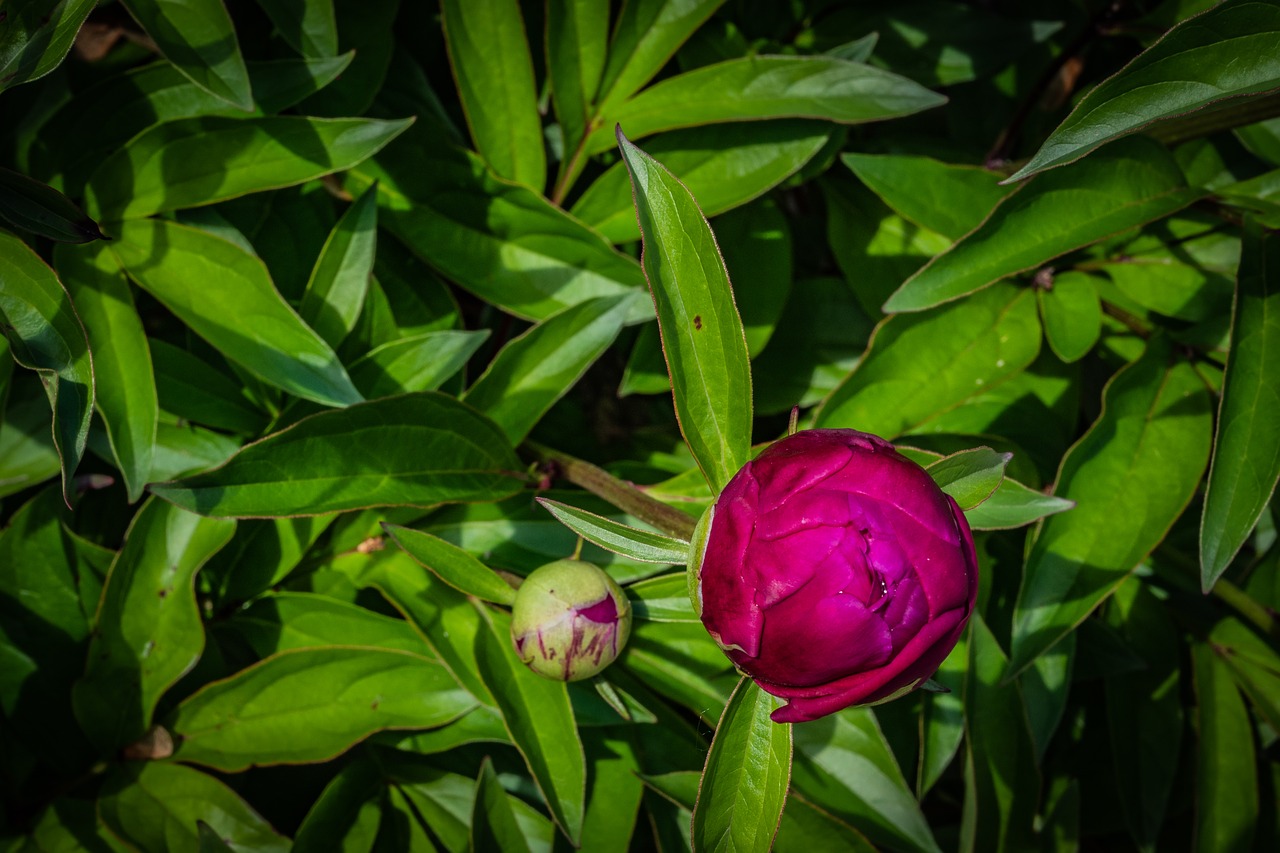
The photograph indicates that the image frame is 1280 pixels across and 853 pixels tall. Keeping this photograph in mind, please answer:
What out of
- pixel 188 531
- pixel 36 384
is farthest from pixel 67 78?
pixel 188 531

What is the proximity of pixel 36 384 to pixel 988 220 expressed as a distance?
3.66 feet

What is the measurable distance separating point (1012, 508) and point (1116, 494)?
0.26 m

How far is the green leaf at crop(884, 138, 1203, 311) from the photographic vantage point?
3.21 feet

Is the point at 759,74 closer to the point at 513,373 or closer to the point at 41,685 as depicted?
the point at 513,373

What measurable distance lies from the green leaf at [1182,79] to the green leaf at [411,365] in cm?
63

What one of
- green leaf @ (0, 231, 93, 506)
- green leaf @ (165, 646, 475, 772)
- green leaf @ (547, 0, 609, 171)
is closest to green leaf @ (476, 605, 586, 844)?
green leaf @ (165, 646, 475, 772)

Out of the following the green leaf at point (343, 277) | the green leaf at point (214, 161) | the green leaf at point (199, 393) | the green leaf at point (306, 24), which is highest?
the green leaf at point (306, 24)

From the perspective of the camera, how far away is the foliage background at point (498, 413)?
0.94 m

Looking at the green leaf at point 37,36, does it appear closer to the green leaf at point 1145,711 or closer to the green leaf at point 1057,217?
the green leaf at point 1057,217

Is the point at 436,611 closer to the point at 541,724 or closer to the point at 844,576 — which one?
the point at 541,724

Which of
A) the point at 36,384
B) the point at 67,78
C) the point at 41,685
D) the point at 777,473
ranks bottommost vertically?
the point at 41,685

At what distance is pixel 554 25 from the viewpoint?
115 centimetres

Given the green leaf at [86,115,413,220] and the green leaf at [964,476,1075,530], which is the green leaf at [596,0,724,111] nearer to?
the green leaf at [86,115,413,220]

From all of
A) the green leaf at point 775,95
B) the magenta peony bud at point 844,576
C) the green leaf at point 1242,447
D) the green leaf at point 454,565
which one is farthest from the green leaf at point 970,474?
the green leaf at point 775,95
